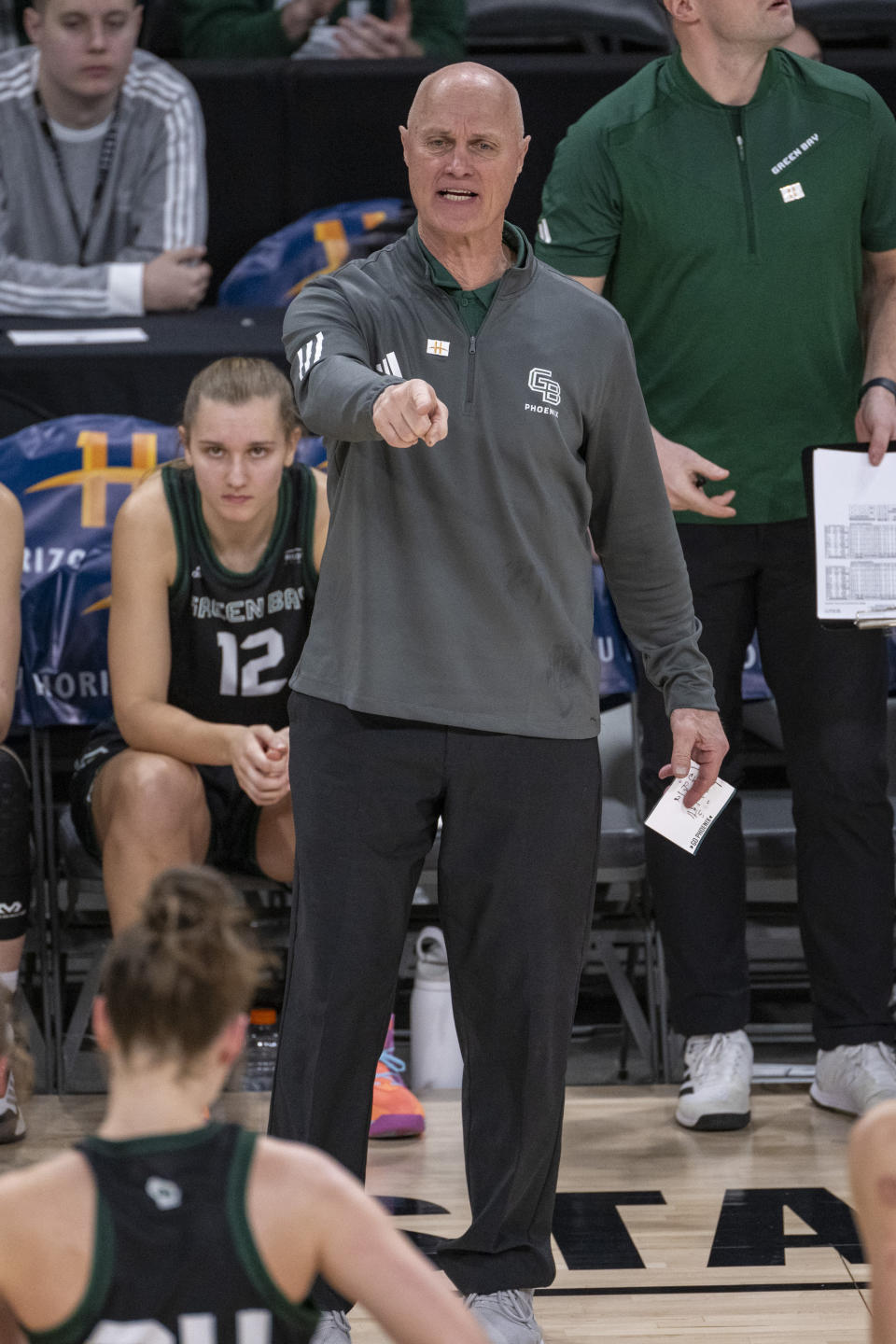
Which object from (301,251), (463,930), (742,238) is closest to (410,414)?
(463,930)

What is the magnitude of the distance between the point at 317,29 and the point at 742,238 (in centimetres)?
268

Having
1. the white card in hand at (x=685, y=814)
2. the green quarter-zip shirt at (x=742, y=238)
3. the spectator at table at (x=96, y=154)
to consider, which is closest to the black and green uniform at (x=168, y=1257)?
the white card in hand at (x=685, y=814)

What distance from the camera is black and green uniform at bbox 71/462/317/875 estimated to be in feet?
11.5

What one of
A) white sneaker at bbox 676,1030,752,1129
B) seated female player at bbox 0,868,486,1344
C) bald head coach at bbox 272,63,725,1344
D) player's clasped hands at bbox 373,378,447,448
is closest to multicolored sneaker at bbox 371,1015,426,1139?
white sneaker at bbox 676,1030,752,1129

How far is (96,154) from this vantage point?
486 cm

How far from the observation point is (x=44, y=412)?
4.21m

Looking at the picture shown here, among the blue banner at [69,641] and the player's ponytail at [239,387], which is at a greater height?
the player's ponytail at [239,387]

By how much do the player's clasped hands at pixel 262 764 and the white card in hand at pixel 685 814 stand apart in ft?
2.66

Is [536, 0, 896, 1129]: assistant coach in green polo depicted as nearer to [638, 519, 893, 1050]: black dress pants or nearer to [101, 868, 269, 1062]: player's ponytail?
[638, 519, 893, 1050]: black dress pants

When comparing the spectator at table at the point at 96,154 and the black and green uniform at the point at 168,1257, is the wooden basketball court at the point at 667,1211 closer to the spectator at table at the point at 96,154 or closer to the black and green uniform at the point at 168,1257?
the black and green uniform at the point at 168,1257

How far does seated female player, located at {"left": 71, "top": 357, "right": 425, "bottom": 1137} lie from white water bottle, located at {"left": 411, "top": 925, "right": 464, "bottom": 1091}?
0.65 feet

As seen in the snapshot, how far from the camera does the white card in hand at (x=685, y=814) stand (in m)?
2.62

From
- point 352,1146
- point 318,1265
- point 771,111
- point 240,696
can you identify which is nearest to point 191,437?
point 240,696

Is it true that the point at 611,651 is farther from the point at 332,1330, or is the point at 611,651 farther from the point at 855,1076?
the point at 332,1330
